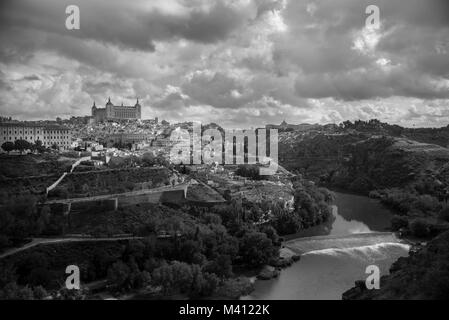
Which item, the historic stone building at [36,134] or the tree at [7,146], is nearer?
the tree at [7,146]

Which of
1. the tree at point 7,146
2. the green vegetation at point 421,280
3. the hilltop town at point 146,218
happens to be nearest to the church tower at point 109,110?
the hilltop town at point 146,218

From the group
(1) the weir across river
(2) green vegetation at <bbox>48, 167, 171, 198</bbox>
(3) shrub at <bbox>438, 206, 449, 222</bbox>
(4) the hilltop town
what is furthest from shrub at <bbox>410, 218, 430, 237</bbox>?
(2) green vegetation at <bbox>48, 167, 171, 198</bbox>

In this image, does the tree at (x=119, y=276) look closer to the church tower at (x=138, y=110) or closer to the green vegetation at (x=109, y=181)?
the green vegetation at (x=109, y=181)

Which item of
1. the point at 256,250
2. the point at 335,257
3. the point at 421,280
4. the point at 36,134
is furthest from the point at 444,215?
the point at 36,134

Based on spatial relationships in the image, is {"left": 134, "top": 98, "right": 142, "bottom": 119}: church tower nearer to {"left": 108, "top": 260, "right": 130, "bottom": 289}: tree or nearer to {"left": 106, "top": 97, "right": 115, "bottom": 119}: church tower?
{"left": 106, "top": 97, "right": 115, "bottom": 119}: church tower
